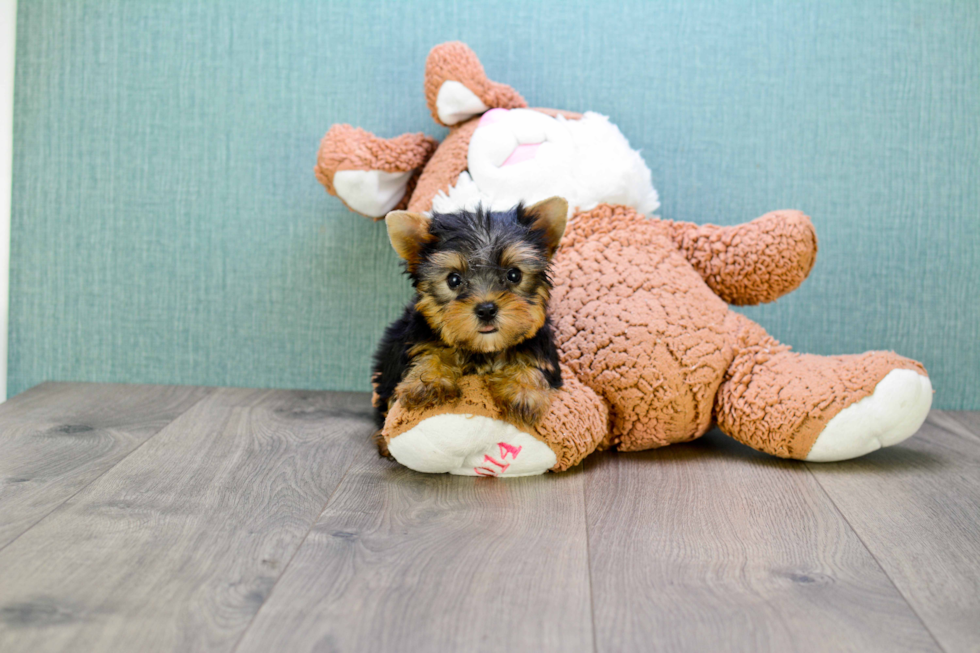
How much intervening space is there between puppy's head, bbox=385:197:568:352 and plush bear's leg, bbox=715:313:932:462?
2.14 feet

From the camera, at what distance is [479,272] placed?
1623mm

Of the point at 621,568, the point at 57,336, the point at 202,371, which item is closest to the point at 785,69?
the point at 621,568

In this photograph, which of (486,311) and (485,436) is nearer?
(486,311)

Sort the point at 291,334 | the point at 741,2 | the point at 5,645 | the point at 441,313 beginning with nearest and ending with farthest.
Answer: the point at 5,645 → the point at 441,313 → the point at 741,2 → the point at 291,334

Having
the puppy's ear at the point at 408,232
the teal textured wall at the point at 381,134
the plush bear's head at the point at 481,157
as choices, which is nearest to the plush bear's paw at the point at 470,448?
the puppy's ear at the point at 408,232

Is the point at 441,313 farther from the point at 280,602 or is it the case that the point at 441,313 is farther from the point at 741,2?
the point at 741,2

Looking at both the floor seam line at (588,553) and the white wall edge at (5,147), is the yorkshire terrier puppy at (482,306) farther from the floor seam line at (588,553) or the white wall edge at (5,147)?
the white wall edge at (5,147)

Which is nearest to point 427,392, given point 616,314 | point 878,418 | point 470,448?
point 470,448

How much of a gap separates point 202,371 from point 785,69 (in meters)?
2.16

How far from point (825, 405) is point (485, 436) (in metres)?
0.84

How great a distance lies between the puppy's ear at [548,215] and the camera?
1.73 m

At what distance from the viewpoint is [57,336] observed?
8.72 feet

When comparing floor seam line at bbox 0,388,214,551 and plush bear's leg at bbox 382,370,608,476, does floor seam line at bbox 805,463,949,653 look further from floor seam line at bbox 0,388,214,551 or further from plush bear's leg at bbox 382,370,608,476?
floor seam line at bbox 0,388,214,551

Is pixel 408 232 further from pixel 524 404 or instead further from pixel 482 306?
pixel 524 404
